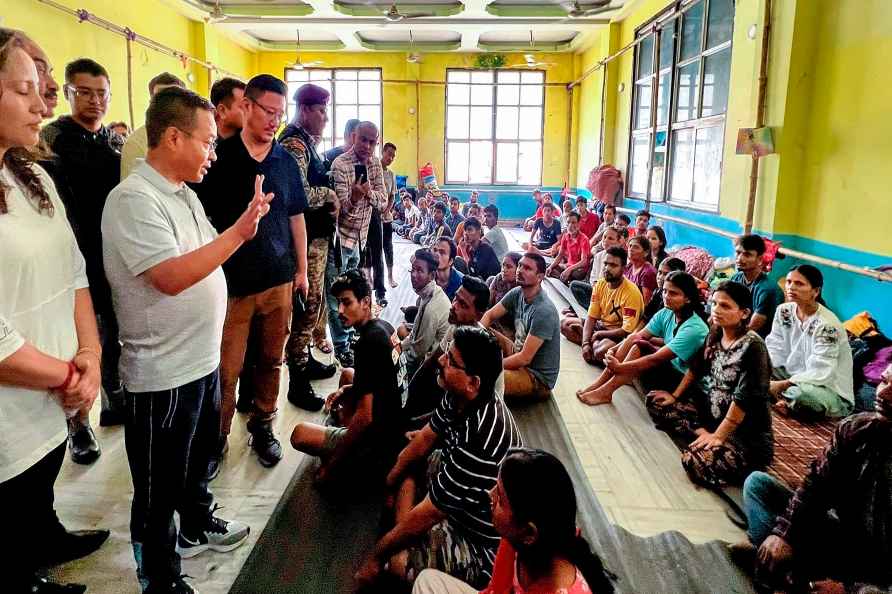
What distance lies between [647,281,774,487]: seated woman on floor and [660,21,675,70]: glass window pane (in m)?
5.43

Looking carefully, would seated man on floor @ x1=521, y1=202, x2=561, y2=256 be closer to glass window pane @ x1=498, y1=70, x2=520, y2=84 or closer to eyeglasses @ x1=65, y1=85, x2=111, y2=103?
glass window pane @ x1=498, y1=70, x2=520, y2=84

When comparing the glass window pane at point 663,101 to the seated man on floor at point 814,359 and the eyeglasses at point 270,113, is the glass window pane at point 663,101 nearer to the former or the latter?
the seated man on floor at point 814,359

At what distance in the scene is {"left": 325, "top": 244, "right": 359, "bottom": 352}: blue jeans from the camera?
12.7 ft

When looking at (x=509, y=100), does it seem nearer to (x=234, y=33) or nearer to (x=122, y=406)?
(x=234, y=33)

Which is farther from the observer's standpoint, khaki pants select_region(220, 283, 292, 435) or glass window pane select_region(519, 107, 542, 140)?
glass window pane select_region(519, 107, 542, 140)

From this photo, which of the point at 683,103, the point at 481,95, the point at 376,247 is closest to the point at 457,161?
the point at 481,95

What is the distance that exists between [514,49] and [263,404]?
11.3 m

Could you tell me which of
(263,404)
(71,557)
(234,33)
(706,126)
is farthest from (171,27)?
(71,557)

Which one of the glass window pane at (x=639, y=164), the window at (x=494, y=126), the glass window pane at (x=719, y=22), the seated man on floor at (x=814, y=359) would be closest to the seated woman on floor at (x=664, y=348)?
the seated man on floor at (x=814, y=359)

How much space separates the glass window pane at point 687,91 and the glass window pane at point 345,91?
7.76 metres

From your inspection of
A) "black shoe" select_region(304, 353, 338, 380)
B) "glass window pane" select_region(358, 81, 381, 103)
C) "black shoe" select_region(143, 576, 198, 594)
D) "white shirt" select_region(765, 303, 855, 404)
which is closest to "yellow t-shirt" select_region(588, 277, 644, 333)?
"white shirt" select_region(765, 303, 855, 404)

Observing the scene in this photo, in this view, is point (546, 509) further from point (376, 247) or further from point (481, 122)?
point (481, 122)

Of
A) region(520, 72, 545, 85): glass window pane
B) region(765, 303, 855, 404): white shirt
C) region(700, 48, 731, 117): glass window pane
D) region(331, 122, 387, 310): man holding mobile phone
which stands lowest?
region(765, 303, 855, 404): white shirt

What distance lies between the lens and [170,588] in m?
1.65
